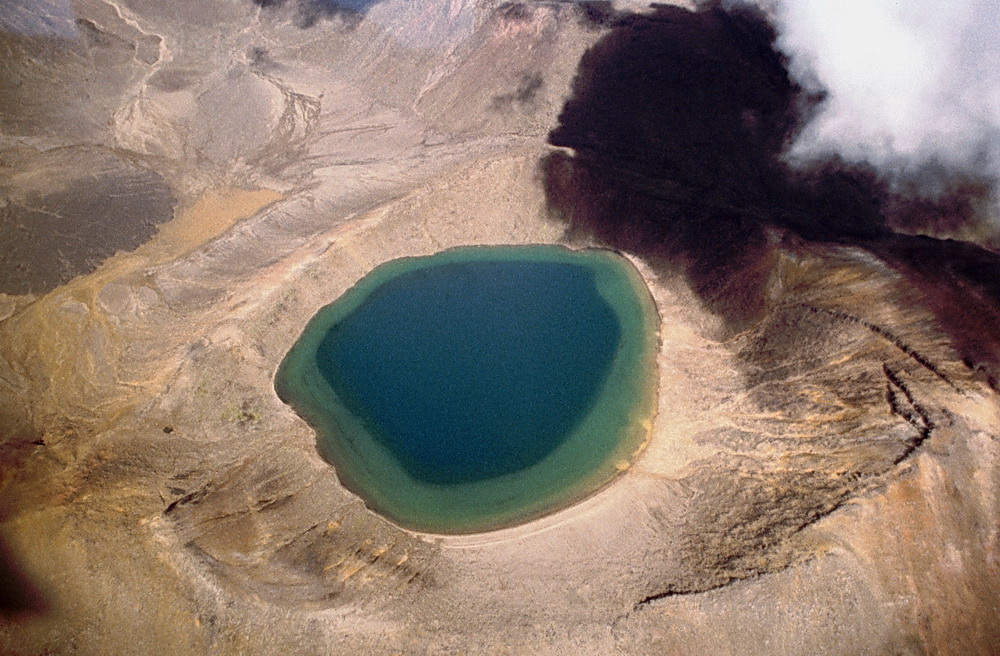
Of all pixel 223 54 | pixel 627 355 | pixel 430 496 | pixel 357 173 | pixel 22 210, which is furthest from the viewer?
pixel 223 54

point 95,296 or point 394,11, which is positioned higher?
point 394,11

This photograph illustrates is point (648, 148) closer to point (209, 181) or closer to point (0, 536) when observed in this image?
point (209, 181)

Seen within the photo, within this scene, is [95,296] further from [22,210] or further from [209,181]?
[209,181]

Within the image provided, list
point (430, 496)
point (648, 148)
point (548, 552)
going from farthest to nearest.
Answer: point (648, 148) < point (430, 496) < point (548, 552)

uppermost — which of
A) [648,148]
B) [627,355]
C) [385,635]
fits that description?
[648,148]

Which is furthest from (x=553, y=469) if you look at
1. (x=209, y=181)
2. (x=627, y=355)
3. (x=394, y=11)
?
(x=394, y=11)

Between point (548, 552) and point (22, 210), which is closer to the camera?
point (548, 552)
